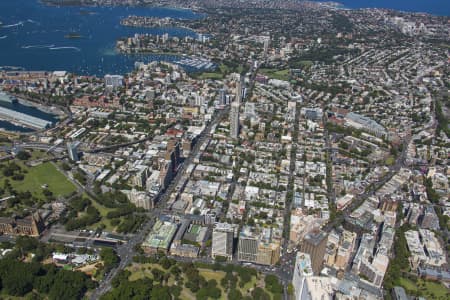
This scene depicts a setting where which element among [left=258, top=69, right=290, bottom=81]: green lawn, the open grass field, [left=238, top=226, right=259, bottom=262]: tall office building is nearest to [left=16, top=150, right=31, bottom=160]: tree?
the open grass field

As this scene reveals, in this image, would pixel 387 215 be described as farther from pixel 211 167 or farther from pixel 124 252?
pixel 124 252

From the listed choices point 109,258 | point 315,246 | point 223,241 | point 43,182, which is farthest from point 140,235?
point 315,246

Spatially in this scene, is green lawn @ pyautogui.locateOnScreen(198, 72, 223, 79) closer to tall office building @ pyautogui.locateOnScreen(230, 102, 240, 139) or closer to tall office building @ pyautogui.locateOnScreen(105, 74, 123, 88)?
tall office building @ pyautogui.locateOnScreen(105, 74, 123, 88)

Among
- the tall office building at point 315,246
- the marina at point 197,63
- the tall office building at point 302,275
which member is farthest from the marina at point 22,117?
the tall office building at point 302,275

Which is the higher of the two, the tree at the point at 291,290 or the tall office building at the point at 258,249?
the tall office building at the point at 258,249

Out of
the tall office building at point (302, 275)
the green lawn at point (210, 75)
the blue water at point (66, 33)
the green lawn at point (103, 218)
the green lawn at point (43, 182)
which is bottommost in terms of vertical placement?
the green lawn at point (103, 218)

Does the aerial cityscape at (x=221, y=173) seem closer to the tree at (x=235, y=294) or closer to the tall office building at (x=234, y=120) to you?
the tree at (x=235, y=294)

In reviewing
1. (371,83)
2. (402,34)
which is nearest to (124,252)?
(371,83)
